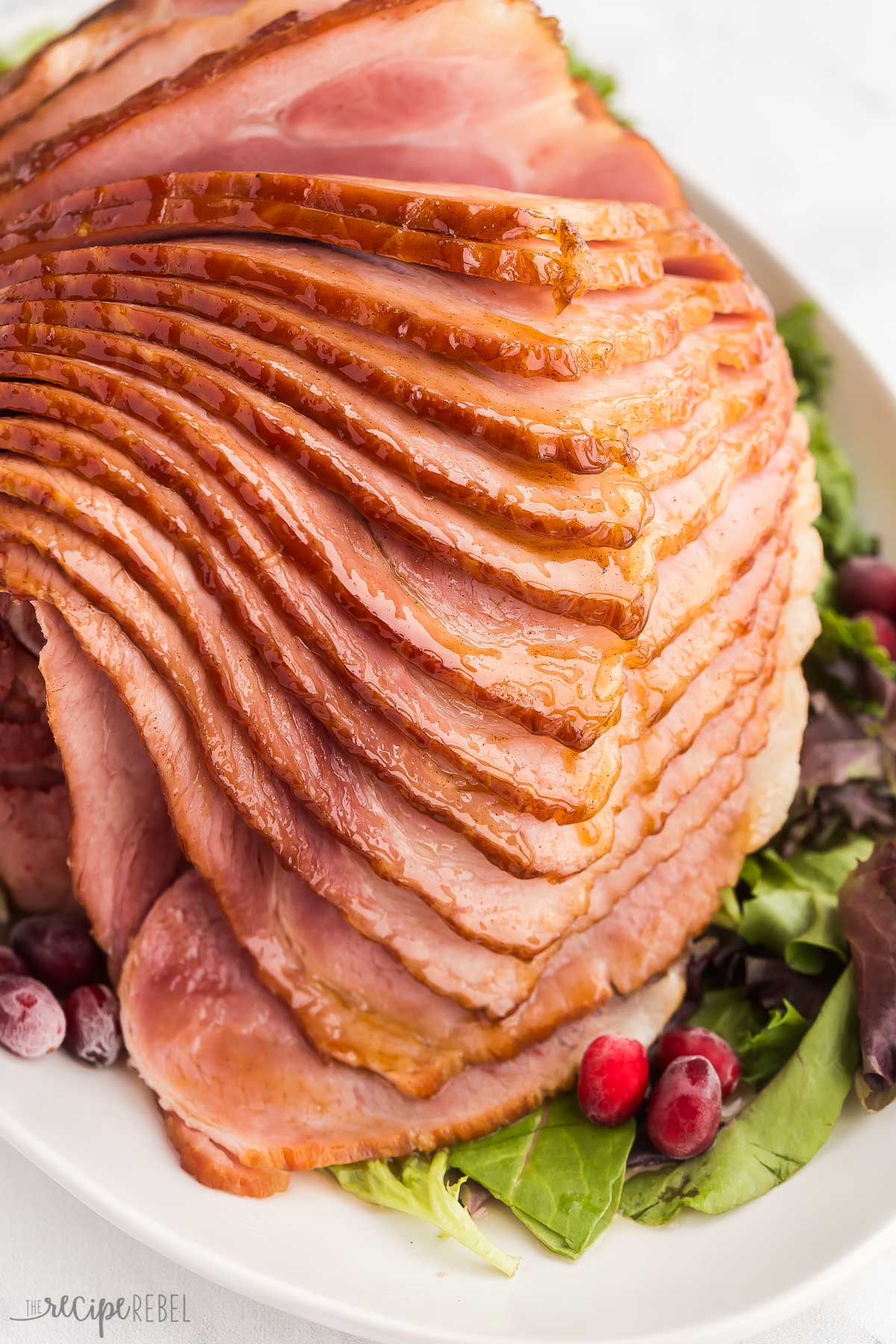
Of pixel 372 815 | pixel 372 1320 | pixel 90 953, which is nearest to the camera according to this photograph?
pixel 372 1320

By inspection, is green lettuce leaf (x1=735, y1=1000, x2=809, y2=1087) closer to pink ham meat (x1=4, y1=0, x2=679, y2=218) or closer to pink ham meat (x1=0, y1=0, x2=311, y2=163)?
pink ham meat (x1=4, y1=0, x2=679, y2=218)

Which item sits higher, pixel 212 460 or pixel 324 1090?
pixel 212 460

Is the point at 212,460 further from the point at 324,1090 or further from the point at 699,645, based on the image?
the point at 324,1090

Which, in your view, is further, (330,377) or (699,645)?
(699,645)

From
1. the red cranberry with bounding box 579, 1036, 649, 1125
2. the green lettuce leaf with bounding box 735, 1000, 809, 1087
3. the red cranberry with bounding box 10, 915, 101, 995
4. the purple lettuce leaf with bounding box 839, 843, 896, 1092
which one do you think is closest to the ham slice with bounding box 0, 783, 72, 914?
the red cranberry with bounding box 10, 915, 101, 995

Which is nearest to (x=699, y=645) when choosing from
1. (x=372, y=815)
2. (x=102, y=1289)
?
(x=372, y=815)

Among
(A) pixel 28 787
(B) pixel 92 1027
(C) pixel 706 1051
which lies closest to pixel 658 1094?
(C) pixel 706 1051

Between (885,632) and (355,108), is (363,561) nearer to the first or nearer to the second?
(355,108)

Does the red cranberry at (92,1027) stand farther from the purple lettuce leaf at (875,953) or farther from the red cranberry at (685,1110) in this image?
the purple lettuce leaf at (875,953)
